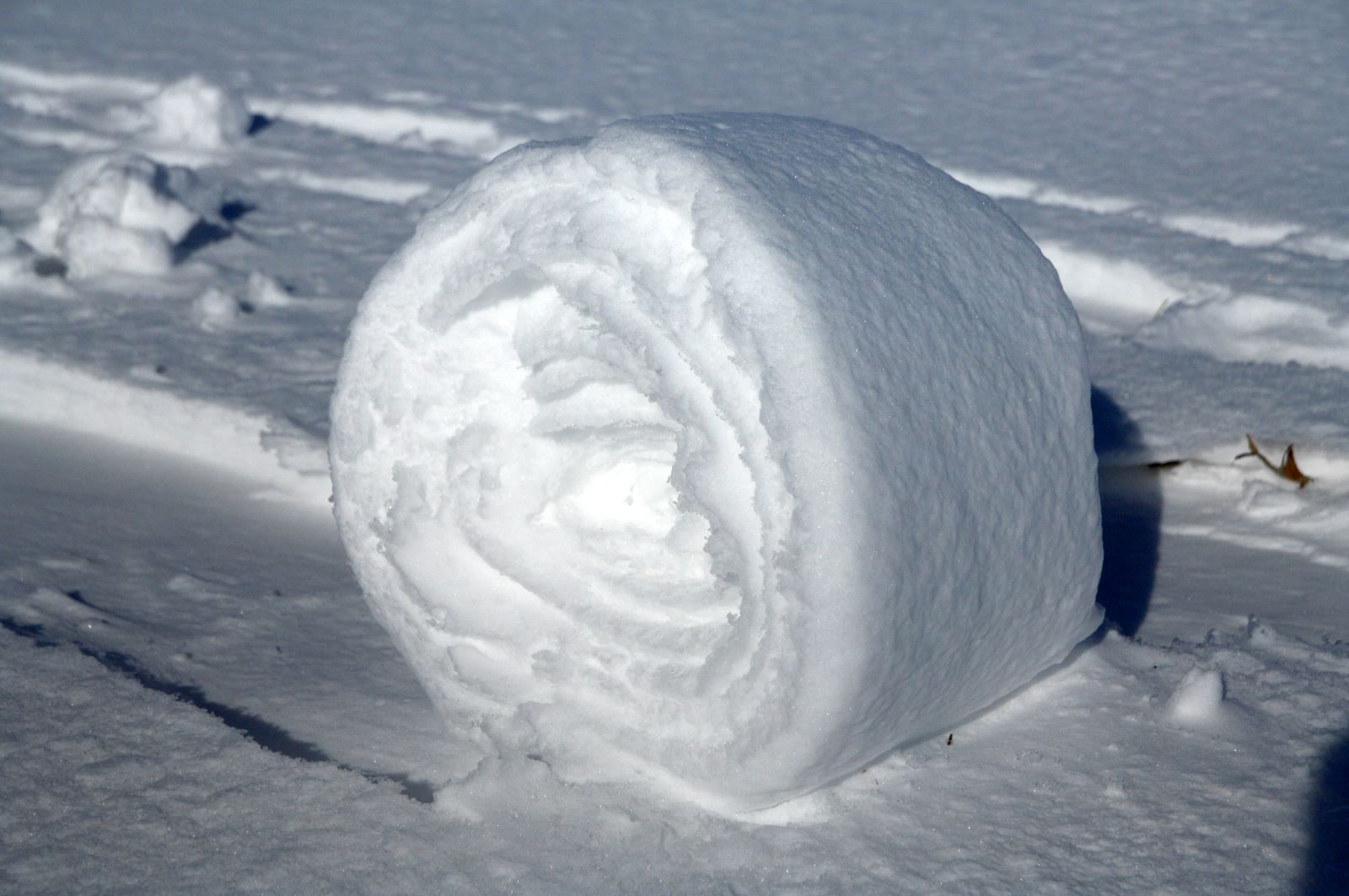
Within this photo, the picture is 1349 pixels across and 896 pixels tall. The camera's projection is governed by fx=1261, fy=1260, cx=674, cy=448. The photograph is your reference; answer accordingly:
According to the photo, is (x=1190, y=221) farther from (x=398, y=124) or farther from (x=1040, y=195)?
(x=398, y=124)

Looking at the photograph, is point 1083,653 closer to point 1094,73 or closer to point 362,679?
point 362,679

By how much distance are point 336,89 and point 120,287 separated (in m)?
2.76

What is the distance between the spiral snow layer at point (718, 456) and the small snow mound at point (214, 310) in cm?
198

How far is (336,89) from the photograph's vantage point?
651 cm

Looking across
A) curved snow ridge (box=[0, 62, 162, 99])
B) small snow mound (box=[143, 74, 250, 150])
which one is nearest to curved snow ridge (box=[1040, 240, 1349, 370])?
small snow mound (box=[143, 74, 250, 150])

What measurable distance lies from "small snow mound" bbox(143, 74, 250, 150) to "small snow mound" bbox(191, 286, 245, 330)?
2117 millimetres

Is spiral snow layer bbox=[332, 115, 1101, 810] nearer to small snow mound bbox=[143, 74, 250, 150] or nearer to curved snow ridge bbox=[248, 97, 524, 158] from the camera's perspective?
curved snow ridge bbox=[248, 97, 524, 158]

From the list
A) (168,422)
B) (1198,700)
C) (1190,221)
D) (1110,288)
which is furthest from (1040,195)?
(168,422)

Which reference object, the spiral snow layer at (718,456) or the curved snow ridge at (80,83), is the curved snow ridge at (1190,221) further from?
the curved snow ridge at (80,83)

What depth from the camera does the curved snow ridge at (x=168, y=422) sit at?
308 centimetres

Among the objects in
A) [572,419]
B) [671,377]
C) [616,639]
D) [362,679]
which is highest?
[671,377]

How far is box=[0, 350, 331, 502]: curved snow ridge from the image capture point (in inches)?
121

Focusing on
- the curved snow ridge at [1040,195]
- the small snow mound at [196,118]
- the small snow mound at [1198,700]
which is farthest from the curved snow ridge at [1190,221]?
the small snow mound at [196,118]

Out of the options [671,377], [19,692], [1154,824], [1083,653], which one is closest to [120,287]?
[19,692]
